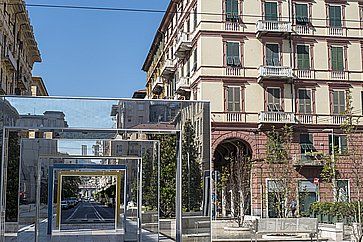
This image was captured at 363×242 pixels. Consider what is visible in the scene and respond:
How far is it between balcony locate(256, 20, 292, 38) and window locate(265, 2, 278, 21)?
0.45 m

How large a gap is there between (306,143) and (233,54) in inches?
260

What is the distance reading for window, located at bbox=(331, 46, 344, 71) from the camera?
115 ft

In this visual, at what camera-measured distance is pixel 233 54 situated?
33.9m

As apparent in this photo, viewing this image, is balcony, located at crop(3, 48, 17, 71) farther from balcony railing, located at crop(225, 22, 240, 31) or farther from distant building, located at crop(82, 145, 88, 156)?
distant building, located at crop(82, 145, 88, 156)

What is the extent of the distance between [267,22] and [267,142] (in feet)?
22.7

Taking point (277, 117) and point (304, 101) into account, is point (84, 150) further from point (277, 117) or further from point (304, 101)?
point (304, 101)

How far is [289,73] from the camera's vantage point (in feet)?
111

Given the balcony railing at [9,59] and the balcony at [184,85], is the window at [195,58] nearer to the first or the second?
the balcony at [184,85]

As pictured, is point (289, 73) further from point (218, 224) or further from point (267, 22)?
point (218, 224)

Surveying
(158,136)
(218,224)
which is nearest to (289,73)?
(218,224)

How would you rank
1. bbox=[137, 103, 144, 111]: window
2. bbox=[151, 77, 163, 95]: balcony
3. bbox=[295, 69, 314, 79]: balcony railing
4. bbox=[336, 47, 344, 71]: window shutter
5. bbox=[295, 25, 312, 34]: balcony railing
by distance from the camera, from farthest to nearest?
bbox=[151, 77, 163, 95]: balcony → bbox=[336, 47, 344, 71]: window shutter → bbox=[295, 25, 312, 34]: balcony railing → bbox=[295, 69, 314, 79]: balcony railing → bbox=[137, 103, 144, 111]: window

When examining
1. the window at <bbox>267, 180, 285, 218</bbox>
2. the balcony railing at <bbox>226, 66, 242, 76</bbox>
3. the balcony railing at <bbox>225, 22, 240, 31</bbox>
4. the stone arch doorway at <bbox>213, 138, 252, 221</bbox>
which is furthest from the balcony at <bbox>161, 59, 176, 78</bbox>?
the window at <bbox>267, 180, 285, 218</bbox>

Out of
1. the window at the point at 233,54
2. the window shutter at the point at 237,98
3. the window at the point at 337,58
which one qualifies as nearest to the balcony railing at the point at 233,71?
the window at the point at 233,54

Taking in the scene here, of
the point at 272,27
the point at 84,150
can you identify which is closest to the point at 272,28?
the point at 272,27
